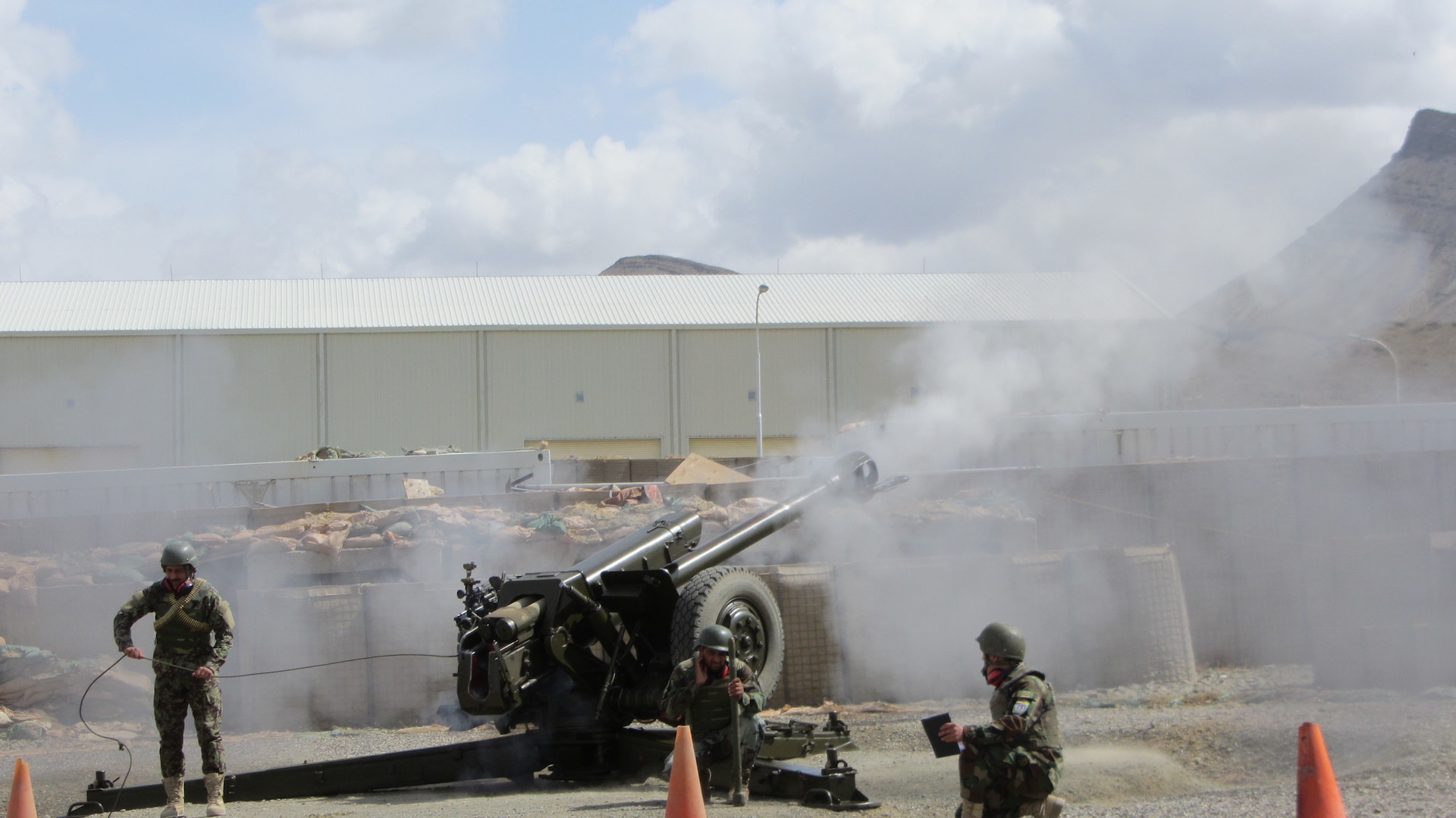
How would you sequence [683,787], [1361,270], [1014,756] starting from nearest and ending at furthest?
[1014,756] → [683,787] → [1361,270]

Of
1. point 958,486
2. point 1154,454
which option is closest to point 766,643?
point 958,486

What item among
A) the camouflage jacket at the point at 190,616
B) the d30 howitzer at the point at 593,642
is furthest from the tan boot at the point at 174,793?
the d30 howitzer at the point at 593,642

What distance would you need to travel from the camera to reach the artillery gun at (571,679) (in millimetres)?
7148

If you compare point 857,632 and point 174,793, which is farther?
point 857,632

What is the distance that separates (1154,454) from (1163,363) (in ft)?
9.13

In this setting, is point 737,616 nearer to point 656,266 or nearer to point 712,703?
point 712,703

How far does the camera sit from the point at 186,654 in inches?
275

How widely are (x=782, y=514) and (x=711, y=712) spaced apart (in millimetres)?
3001

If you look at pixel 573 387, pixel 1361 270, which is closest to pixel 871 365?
pixel 573 387

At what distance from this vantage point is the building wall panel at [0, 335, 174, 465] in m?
30.0

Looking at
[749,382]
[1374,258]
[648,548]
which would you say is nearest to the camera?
[648,548]

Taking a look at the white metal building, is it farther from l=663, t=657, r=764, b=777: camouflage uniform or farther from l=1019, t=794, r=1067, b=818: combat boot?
l=1019, t=794, r=1067, b=818: combat boot

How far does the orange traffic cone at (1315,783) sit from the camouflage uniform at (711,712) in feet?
8.80

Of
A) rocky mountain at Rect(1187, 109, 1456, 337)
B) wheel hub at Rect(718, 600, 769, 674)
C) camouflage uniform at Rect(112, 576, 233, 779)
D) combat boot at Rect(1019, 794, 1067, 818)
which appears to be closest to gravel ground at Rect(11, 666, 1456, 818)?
camouflage uniform at Rect(112, 576, 233, 779)
